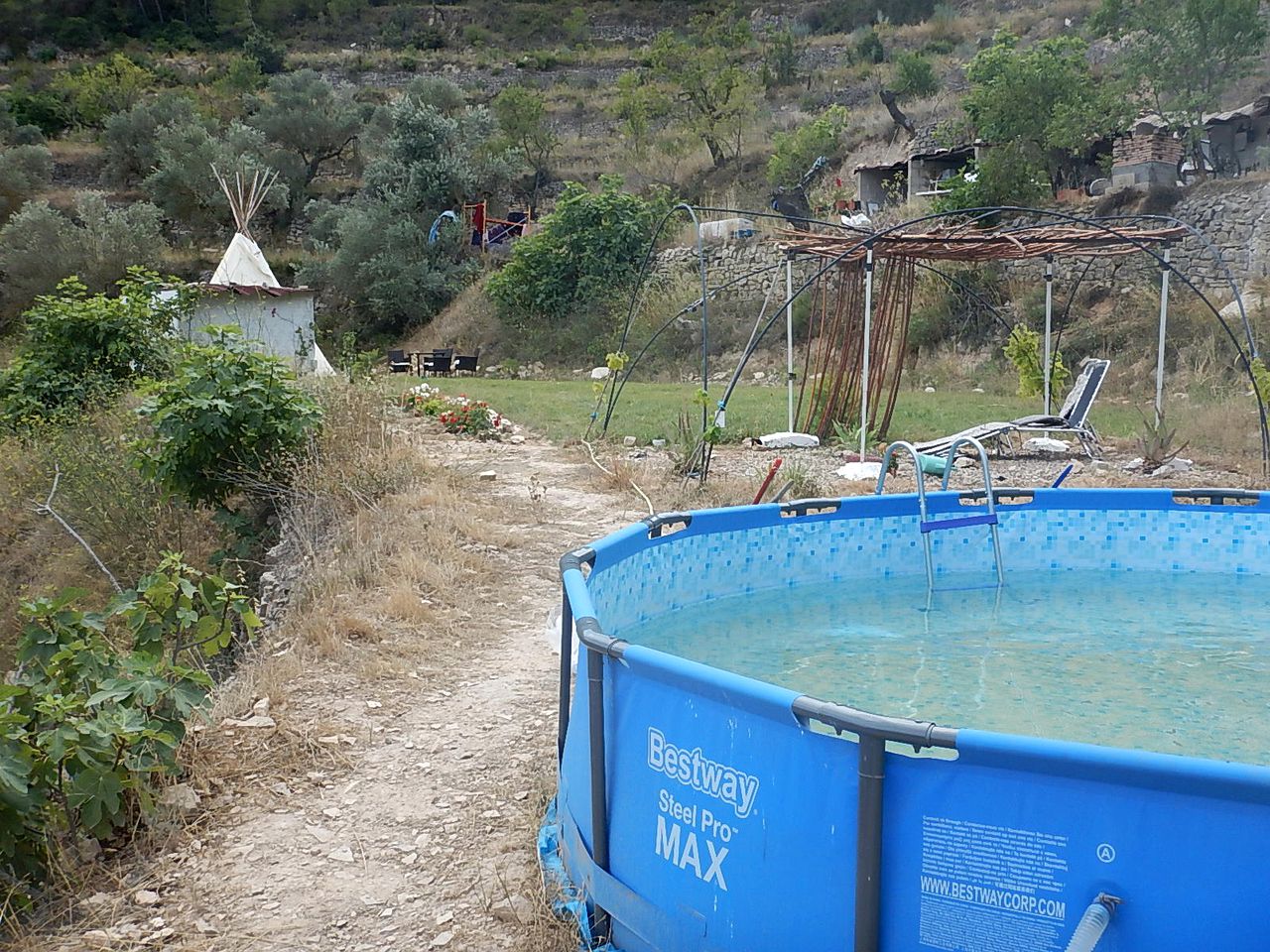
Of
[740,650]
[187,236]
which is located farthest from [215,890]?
[187,236]

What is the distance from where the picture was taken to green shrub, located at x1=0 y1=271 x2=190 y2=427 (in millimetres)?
10375

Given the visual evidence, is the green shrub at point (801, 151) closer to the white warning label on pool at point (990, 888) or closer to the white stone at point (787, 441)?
the white stone at point (787, 441)

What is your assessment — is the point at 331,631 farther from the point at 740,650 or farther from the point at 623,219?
the point at 623,219

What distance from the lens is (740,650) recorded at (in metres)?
5.08

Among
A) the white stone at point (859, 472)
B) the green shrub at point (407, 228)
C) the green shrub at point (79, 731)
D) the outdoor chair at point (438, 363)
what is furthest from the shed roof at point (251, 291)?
the green shrub at point (79, 731)

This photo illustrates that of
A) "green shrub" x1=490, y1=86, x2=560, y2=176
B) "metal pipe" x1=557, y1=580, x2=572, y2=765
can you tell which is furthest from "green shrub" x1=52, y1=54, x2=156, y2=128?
"metal pipe" x1=557, y1=580, x2=572, y2=765

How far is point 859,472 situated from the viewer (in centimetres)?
902

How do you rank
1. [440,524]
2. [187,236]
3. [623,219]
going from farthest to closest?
[187,236] → [623,219] → [440,524]

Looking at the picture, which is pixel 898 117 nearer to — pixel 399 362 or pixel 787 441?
pixel 399 362

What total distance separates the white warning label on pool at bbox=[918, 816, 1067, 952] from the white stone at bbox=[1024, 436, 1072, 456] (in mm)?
9086

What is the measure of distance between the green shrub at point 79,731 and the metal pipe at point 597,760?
1.44 m

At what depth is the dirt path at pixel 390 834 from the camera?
2881 millimetres

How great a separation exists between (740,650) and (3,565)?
7.09 meters

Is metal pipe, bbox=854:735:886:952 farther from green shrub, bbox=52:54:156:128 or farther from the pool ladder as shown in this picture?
green shrub, bbox=52:54:156:128
